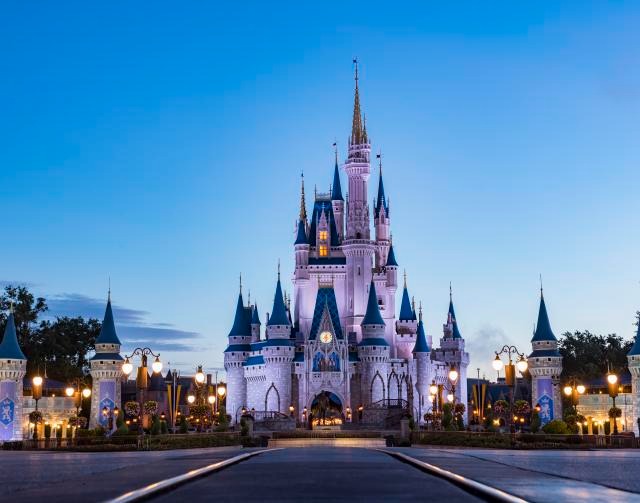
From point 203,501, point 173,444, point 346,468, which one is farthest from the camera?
point 173,444

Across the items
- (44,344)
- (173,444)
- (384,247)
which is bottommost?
(173,444)

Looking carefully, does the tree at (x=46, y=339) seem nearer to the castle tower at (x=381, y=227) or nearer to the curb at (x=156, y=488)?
the castle tower at (x=381, y=227)

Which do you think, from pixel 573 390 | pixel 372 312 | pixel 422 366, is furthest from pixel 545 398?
pixel 372 312

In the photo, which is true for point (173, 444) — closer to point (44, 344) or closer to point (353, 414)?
point (353, 414)

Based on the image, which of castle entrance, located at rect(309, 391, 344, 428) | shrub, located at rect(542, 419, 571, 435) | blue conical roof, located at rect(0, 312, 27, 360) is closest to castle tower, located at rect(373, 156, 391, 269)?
castle entrance, located at rect(309, 391, 344, 428)

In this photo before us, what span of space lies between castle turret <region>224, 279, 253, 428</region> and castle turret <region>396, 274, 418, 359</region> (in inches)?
697

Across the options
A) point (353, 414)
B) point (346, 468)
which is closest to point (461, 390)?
point (353, 414)

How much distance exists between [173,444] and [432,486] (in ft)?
110

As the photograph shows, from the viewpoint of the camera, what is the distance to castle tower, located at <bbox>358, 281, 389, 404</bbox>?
4076 inches

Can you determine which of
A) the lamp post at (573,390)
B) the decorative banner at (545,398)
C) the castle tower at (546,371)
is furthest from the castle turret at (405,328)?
the lamp post at (573,390)

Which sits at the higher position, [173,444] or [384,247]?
[384,247]

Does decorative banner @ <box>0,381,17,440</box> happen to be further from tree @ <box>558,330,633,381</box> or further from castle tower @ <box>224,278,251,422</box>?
tree @ <box>558,330,633,381</box>

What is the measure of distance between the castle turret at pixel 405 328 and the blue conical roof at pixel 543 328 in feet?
75.9

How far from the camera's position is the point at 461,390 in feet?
384
